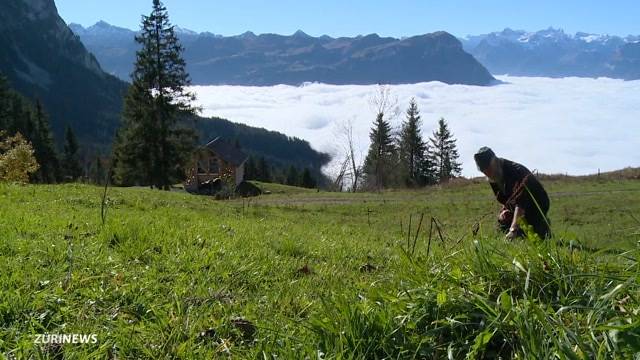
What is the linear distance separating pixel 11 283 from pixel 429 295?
2482 mm

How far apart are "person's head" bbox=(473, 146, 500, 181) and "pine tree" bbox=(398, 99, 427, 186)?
71.8m

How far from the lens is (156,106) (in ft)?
146

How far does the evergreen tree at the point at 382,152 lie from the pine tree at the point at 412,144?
141 inches

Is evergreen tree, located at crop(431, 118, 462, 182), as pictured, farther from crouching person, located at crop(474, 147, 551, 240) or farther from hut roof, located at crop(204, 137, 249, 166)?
crouching person, located at crop(474, 147, 551, 240)

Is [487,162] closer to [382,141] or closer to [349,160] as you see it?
[349,160]

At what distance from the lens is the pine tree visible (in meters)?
79.6

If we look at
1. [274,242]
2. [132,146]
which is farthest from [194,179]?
[274,242]

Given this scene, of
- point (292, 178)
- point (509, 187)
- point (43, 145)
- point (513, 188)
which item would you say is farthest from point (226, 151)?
point (513, 188)

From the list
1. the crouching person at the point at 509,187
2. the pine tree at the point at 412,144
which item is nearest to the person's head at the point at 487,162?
the crouching person at the point at 509,187

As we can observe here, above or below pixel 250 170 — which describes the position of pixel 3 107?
above

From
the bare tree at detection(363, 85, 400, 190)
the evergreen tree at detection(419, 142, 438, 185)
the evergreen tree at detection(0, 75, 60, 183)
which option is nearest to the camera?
the evergreen tree at detection(0, 75, 60, 183)

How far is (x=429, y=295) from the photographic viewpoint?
8.61ft

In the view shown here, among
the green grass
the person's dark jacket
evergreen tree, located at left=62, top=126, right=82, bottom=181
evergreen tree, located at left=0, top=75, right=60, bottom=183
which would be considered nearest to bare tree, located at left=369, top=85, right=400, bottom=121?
evergreen tree, located at left=0, top=75, right=60, bottom=183

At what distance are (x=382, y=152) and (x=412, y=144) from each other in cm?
1166
